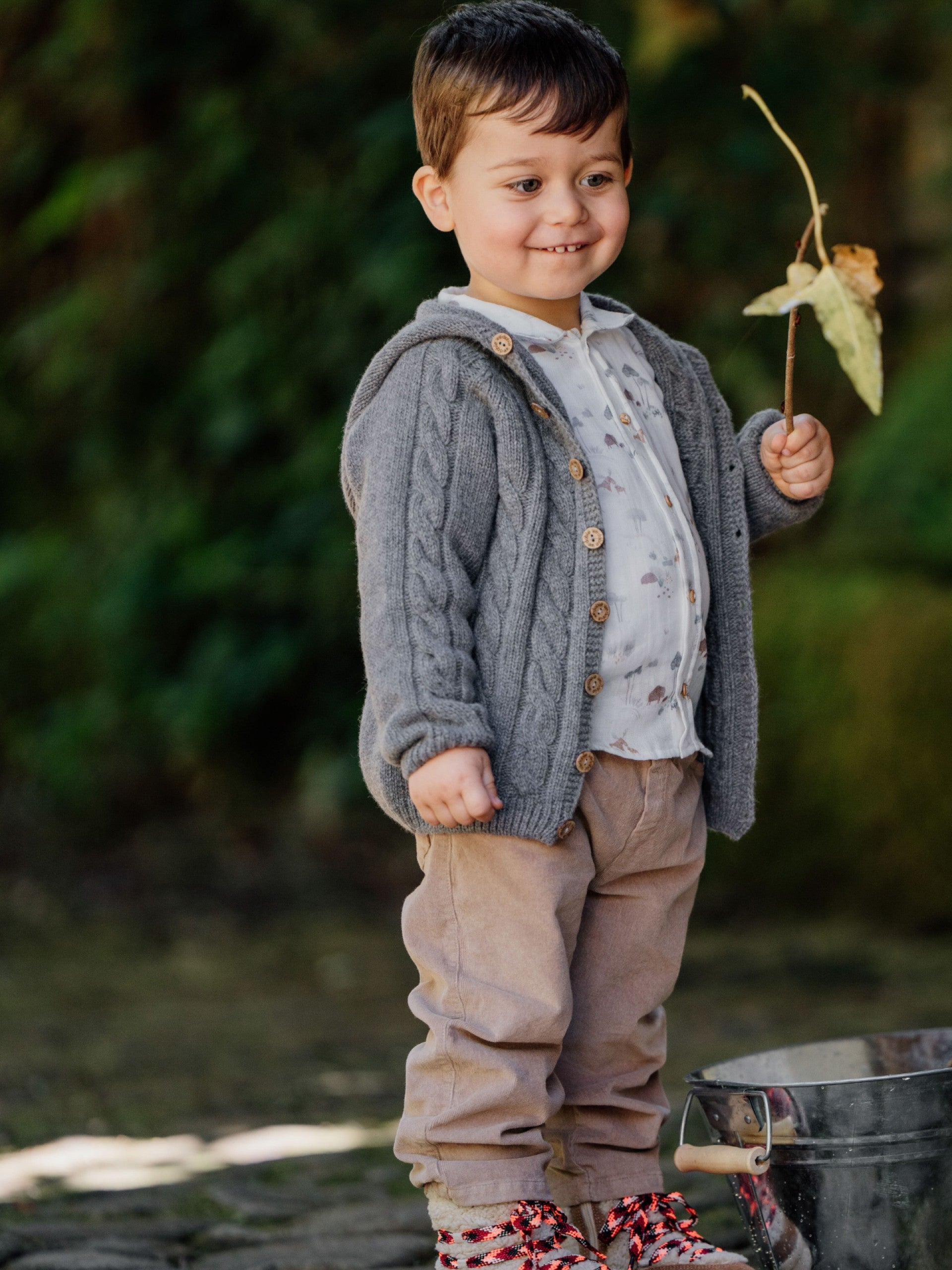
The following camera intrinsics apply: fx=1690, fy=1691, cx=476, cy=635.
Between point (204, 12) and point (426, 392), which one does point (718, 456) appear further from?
point (204, 12)

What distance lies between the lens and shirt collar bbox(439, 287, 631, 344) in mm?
→ 2027

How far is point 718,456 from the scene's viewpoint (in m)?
2.18

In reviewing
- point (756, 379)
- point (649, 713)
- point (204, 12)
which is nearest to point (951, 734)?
point (756, 379)

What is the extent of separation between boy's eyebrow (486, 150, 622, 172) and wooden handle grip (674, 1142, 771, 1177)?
1.10 m

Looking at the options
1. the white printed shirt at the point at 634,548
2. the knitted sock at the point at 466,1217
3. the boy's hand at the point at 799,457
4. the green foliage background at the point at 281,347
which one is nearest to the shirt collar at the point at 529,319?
the white printed shirt at the point at 634,548

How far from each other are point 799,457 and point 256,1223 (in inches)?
54.2

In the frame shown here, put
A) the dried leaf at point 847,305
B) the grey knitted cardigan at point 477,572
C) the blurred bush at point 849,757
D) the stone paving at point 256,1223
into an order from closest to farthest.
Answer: the dried leaf at point 847,305 < the grey knitted cardigan at point 477,572 < the stone paving at point 256,1223 < the blurred bush at point 849,757

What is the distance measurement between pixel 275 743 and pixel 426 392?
15.6 ft

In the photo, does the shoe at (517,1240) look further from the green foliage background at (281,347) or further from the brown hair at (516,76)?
the green foliage background at (281,347)

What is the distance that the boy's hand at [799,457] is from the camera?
2129mm

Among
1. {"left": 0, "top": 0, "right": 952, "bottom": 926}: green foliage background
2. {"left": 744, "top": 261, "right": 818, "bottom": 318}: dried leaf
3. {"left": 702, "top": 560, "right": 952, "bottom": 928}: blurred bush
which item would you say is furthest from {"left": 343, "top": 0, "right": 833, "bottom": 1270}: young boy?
{"left": 0, "top": 0, "right": 952, "bottom": 926}: green foliage background

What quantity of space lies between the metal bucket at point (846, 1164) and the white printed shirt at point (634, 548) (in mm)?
423

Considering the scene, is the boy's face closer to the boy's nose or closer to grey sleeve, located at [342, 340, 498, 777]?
the boy's nose

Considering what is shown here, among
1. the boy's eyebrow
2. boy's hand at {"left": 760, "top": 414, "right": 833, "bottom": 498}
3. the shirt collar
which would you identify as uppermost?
the boy's eyebrow
